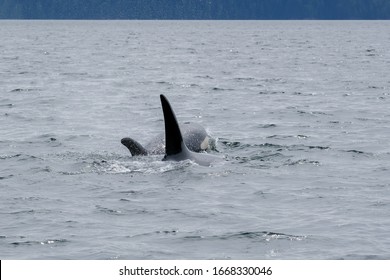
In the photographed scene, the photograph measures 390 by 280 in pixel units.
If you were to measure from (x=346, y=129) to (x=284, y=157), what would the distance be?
22.5 ft

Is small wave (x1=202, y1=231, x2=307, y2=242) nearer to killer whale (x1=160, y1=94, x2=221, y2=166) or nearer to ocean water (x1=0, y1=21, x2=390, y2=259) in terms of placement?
ocean water (x1=0, y1=21, x2=390, y2=259)

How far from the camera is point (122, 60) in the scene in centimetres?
8031

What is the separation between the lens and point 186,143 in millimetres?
23578

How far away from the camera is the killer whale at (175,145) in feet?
66.6

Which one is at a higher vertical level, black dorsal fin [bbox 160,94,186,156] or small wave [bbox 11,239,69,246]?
black dorsal fin [bbox 160,94,186,156]

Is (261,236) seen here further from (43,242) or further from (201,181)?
(201,181)

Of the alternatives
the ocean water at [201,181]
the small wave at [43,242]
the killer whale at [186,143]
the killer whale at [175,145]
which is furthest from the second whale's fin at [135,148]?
the small wave at [43,242]

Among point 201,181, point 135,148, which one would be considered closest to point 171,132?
point 201,181

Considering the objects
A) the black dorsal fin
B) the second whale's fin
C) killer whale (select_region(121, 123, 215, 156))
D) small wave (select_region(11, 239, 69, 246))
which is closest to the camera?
small wave (select_region(11, 239, 69, 246))

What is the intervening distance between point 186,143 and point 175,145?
2293 mm

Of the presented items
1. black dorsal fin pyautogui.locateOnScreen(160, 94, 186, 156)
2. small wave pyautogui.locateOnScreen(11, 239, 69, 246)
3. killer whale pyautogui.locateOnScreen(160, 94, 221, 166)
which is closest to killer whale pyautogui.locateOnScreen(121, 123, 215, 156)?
killer whale pyautogui.locateOnScreen(160, 94, 221, 166)

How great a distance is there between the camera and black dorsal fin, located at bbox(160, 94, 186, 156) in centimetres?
2025

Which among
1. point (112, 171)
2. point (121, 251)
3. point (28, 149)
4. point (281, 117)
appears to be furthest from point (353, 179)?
point (281, 117)

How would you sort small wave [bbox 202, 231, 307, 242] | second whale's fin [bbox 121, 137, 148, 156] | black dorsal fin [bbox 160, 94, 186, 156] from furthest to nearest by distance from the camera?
second whale's fin [bbox 121, 137, 148, 156] < black dorsal fin [bbox 160, 94, 186, 156] < small wave [bbox 202, 231, 307, 242]
